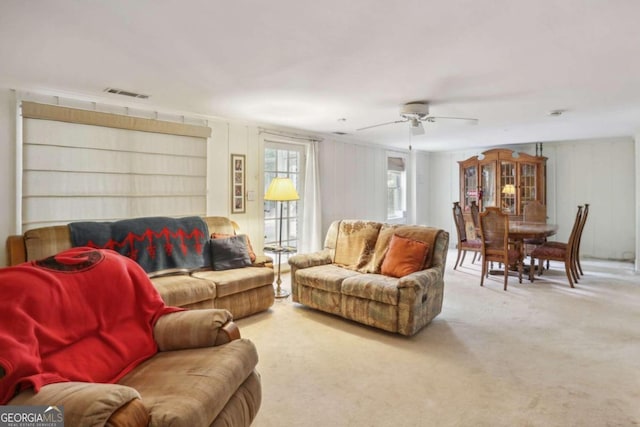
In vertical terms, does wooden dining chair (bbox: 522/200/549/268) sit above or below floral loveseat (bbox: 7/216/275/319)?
above

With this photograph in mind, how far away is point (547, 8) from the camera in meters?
1.82

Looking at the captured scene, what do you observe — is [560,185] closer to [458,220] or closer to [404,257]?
[458,220]

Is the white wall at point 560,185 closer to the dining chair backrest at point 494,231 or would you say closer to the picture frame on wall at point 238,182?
the picture frame on wall at point 238,182

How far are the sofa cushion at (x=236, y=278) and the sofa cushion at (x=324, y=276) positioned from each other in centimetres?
35

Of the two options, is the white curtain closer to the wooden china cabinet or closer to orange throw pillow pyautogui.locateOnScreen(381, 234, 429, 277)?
orange throw pillow pyautogui.locateOnScreen(381, 234, 429, 277)

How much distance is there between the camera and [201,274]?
11.8 ft

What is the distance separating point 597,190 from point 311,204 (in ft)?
17.0

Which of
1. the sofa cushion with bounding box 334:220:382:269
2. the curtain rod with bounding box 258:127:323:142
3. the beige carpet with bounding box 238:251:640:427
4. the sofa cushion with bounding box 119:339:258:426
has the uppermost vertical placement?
the curtain rod with bounding box 258:127:323:142

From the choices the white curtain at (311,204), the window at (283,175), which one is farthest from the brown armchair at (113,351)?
the white curtain at (311,204)

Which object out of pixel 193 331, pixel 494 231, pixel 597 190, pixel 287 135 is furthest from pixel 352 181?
pixel 193 331

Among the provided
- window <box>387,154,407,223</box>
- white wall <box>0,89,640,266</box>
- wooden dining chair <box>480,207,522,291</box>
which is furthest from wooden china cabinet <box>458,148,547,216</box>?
wooden dining chair <box>480,207,522,291</box>

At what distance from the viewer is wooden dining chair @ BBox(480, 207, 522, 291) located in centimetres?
462

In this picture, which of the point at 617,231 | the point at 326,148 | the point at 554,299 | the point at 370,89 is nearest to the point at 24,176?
the point at 370,89

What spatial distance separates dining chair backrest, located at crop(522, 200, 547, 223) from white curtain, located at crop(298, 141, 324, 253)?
139 inches
